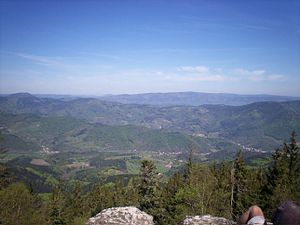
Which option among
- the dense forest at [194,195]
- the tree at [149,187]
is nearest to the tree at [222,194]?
the dense forest at [194,195]

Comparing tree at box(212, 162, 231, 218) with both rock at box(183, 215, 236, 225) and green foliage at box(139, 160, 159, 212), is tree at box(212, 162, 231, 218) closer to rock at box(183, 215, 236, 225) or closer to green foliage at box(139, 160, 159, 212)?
green foliage at box(139, 160, 159, 212)

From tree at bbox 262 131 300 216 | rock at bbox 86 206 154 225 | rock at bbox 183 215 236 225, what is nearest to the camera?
rock at bbox 183 215 236 225

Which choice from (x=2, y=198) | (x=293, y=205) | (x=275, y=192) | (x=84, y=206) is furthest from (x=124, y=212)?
(x=84, y=206)

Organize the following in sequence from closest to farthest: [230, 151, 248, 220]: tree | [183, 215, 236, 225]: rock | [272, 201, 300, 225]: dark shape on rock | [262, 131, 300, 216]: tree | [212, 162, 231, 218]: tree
A: [272, 201, 300, 225]: dark shape on rock, [183, 215, 236, 225]: rock, [212, 162, 231, 218]: tree, [262, 131, 300, 216]: tree, [230, 151, 248, 220]: tree

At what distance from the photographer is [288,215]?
340 inches

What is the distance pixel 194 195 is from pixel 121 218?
1407 centimetres

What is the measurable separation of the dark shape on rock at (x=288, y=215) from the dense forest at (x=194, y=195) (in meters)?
21.1

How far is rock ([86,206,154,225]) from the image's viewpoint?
2134cm

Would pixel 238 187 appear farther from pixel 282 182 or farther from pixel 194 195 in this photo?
pixel 194 195

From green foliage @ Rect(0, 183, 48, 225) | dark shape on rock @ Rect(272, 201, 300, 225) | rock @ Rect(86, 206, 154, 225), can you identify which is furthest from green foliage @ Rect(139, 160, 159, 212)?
dark shape on rock @ Rect(272, 201, 300, 225)

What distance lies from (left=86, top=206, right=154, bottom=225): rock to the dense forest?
5108 millimetres

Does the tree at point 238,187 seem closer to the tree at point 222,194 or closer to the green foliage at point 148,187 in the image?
the tree at point 222,194

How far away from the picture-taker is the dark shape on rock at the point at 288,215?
27.9 feet

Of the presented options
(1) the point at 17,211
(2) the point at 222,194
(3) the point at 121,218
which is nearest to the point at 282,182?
(2) the point at 222,194
